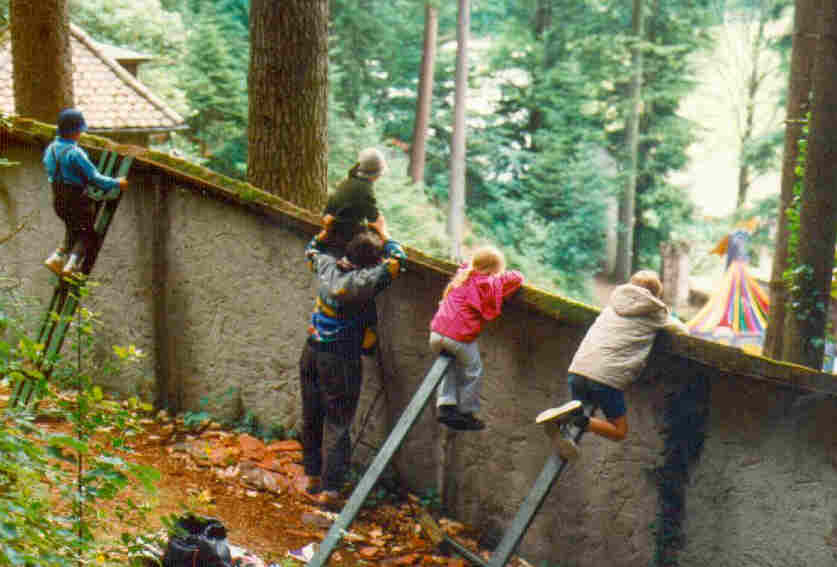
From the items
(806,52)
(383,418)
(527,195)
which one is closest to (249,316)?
(383,418)

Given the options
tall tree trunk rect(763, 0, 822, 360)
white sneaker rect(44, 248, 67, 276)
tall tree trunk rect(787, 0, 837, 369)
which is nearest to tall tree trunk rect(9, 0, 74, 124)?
white sneaker rect(44, 248, 67, 276)

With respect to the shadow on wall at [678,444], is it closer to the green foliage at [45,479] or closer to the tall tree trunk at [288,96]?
the green foliage at [45,479]

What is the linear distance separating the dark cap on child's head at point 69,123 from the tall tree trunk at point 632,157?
1117 inches

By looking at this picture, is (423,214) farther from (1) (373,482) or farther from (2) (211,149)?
(1) (373,482)

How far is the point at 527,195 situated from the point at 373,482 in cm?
2843

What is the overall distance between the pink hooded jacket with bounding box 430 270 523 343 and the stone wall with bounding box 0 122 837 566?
0.68 feet

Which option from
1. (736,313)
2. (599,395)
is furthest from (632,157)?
(599,395)

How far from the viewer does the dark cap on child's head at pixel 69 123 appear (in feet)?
21.2

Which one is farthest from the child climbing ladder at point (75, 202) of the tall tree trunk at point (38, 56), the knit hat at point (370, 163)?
the tall tree trunk at point (38, 56)

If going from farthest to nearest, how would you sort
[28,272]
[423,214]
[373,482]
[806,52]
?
1. [423,214]
2. [806,52]
3. [28,272]
4. [373,482]

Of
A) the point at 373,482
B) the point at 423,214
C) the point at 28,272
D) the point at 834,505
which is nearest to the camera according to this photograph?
the point at 834,505

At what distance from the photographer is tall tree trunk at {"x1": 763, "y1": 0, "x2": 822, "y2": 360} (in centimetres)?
841

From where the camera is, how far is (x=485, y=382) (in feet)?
19.5

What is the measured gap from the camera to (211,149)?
78.6ft
